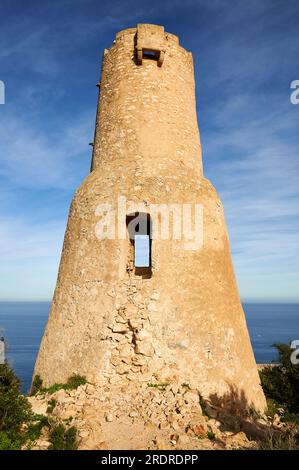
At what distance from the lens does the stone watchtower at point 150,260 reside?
8867 millimetres

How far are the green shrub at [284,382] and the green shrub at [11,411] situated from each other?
820 cm

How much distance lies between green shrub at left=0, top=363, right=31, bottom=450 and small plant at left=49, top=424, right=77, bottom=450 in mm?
652

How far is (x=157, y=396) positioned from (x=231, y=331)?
2941 millimetres

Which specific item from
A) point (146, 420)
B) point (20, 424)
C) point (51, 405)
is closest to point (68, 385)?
point (51, 405)

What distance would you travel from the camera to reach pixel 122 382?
8.48 metres

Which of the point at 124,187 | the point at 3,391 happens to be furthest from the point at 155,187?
the point at 3,391

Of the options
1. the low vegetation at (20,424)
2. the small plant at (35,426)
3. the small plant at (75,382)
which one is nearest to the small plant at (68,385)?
the small plant at (75,382)

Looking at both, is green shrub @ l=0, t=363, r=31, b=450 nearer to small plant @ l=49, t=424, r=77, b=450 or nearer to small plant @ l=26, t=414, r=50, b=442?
small plant @ l=26, t=414, r=50, b=442

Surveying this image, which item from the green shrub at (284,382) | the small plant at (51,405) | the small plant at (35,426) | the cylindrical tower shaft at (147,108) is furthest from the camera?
the green shrub at (284,382)

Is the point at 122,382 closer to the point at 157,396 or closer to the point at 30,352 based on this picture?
the point at 157,396

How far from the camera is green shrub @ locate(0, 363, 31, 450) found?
21.7 feet

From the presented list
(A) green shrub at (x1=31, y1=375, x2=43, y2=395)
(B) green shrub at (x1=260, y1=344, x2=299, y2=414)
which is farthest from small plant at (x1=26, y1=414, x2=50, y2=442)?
(B) green shrub at (x1=260, y1=344, x2=299, y2=414)

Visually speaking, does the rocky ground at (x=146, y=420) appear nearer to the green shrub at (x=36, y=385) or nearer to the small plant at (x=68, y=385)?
the small plant at (x=68, y=385)
